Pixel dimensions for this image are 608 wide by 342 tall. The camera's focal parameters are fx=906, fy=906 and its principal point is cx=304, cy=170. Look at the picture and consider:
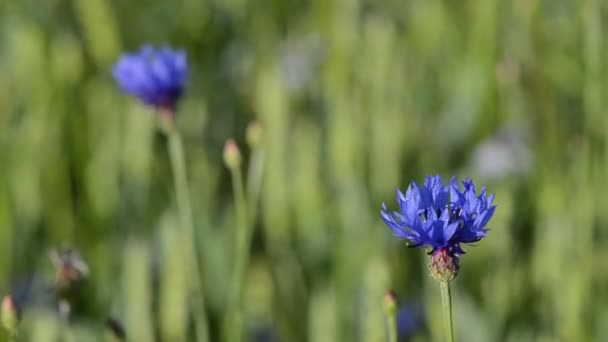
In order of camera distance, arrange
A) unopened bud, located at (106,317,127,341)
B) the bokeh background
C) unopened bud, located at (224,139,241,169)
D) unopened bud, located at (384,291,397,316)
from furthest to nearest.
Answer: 1. the bokeh background
2. unopened bud, located at (224,139,241,169)
3. unopened bud, located at (106,317,127,341)
4. unopened bud, located at (384,291,397,316)

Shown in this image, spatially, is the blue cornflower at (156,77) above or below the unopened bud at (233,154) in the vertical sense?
above

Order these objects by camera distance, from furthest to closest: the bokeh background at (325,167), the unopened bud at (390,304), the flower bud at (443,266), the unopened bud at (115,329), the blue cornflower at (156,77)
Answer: the bokeh background at (325,167), the blue cornflower at (156,77), the unopened bud at (115,329), the unopened bud at (390,304), the flower bud at (443,266)

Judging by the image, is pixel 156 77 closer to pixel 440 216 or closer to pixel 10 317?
pixel 10 317

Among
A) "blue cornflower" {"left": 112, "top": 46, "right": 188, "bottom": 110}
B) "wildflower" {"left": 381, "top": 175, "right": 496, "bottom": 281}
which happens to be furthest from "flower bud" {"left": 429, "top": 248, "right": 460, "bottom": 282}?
"blue cornflower" {"left": 112, "top": 46, "right": 188, "bottom": 110}

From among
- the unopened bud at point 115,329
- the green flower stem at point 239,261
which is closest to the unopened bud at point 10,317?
the unopened bud at point 115,329

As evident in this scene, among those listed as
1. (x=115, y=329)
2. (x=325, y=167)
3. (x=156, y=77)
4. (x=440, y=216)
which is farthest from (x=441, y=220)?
(x=325, y=167)

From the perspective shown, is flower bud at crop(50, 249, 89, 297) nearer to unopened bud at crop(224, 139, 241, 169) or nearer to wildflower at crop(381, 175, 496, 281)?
unopened bud at crop(224, 139, 241, 169)

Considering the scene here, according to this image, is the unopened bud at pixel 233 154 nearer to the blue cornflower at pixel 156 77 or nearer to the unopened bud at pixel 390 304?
the blue cornflower at pixel 156 77
